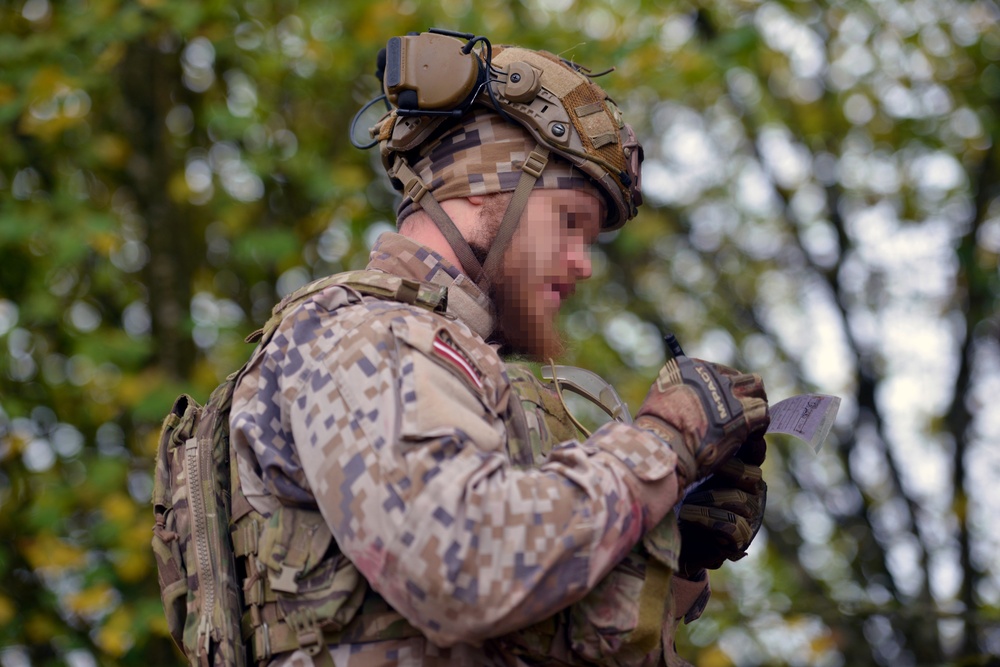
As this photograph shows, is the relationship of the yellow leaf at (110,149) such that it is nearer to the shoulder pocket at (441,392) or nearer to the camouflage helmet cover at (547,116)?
the camouflage helmet cover at (547,116)

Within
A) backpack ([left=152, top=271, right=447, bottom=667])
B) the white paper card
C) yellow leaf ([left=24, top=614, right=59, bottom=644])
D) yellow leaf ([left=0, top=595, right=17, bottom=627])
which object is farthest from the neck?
yellow leaf ([left=24, top=614, right=59, bottom=644])

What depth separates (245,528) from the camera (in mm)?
2354

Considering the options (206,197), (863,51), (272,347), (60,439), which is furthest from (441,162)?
(863,51)

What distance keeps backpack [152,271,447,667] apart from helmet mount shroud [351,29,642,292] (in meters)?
0.34

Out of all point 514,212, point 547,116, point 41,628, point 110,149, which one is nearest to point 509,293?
point 514,212

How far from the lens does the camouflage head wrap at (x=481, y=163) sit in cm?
269

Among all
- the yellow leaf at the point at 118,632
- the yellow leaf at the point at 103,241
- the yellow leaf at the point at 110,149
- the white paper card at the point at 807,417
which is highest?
the white paper card at the point at 807,417

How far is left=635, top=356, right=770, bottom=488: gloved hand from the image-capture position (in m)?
2.29

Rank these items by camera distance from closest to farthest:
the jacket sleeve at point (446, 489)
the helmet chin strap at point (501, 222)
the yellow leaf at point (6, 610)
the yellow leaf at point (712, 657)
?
the jacket sleeve at point (446, 489), the helmet chin strap at point (501, 222), the yellow leaf at point (6, 610), the yellow leaf at point (712, 657)

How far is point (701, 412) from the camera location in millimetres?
2318

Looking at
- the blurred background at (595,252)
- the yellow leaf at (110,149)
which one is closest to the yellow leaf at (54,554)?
the blurred background at (595,252)

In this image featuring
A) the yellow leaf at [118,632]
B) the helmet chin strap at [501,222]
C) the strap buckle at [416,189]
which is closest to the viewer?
the helmet chin strap at [501,222]

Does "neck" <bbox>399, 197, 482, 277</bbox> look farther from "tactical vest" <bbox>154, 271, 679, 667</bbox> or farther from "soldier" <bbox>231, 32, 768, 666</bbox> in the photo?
"tactical vest" <bbox>154, 271, 679, 667</bbox>

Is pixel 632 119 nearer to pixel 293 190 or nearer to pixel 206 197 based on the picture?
pixel 293 190
